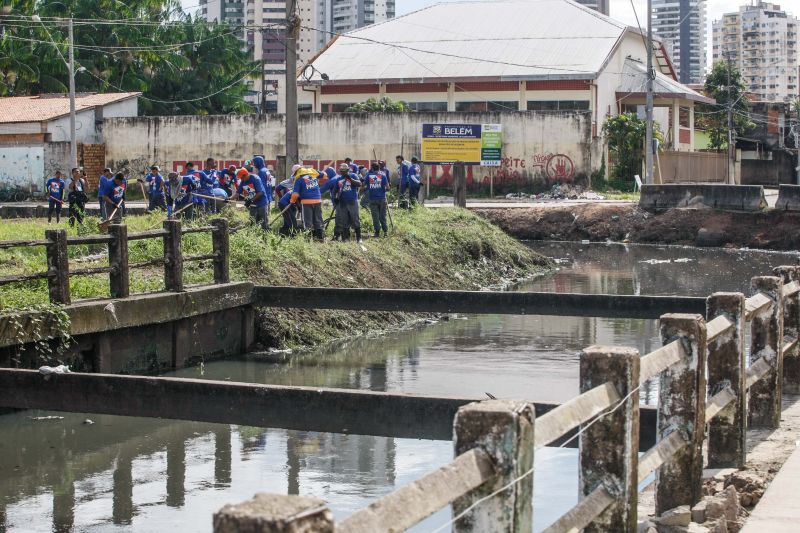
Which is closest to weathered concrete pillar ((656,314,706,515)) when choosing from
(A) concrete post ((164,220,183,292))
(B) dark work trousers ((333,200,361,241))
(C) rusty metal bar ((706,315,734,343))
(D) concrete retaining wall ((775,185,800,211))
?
(C) rusty metal bar ((706,315,734,343))

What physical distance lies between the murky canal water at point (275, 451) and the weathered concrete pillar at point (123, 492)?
13 mm

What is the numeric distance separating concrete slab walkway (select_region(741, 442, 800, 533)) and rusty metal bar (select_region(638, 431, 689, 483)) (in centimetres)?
54

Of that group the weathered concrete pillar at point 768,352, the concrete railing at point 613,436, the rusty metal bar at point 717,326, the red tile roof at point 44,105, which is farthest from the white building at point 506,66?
the rusty metal bar at point 717,326

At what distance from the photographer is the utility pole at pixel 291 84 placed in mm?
25203

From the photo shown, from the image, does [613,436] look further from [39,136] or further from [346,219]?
[39,136]

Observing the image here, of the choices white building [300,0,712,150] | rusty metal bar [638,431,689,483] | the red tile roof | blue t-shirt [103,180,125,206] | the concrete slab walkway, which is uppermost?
white building [300,0,712,150]

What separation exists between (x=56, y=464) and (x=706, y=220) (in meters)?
29.9

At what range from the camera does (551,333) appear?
20141 millimetres

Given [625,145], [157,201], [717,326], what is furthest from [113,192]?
[625,145]

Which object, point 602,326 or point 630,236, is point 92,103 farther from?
point 602,326

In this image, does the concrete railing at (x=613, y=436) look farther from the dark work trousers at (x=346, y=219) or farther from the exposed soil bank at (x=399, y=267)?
the dark work trousers at (x=346, y=219)

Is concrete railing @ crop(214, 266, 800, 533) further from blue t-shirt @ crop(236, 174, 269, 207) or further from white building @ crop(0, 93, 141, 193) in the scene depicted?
white building @ crop(0, 93, 141, 193)

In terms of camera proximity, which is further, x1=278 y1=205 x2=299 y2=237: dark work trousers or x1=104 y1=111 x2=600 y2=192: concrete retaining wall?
x1=104 y1=111 x2=600 y2=192: concrete retaining wall

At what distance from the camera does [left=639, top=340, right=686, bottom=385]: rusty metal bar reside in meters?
5.96
